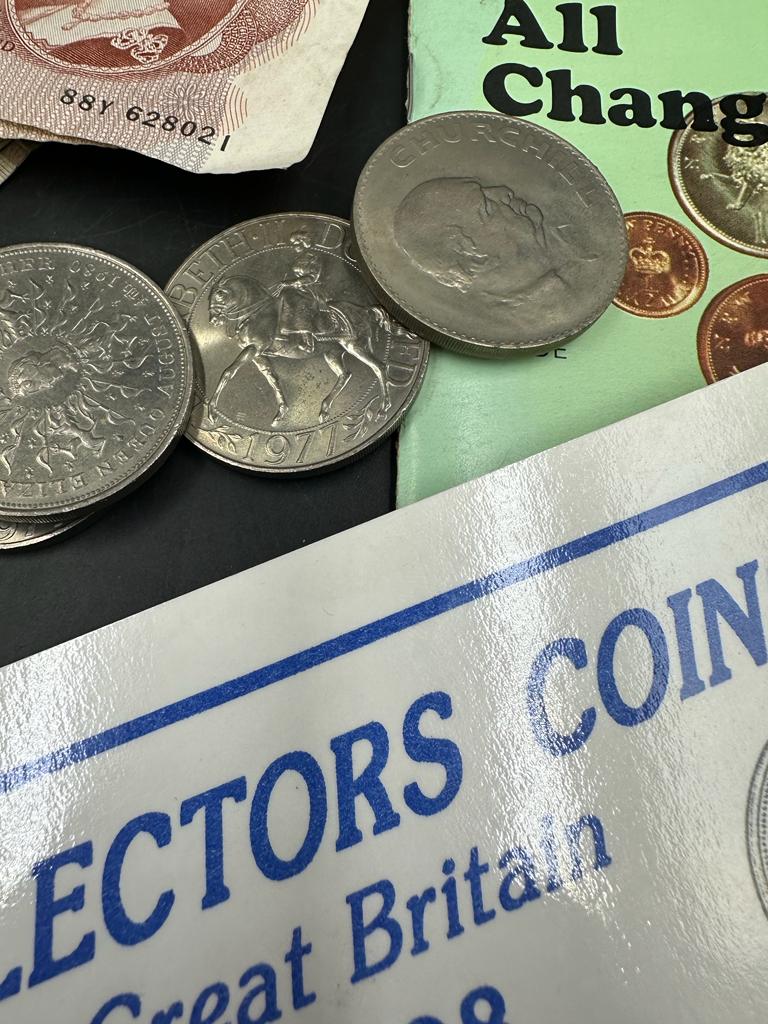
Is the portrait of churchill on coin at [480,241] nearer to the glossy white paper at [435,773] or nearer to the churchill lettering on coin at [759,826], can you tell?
the glossy white paper at [435,773]

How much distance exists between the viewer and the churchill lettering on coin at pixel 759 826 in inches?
26.6

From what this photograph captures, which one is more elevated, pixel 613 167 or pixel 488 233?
pixel 613 167

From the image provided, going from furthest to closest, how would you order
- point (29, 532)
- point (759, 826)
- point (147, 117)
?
1. point (147, 117)
2. point (29, 532)
3. point (759, 826)

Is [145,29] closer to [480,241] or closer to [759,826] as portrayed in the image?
[480,241]

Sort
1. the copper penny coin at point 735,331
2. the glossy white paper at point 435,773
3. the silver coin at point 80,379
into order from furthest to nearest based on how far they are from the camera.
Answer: the copper penny coin at point 735,331, the silver coin at point 80,379, the glossy white paper at point 435,773

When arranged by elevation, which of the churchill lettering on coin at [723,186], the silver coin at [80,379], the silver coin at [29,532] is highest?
the churchill lettering on coin at [723,186]

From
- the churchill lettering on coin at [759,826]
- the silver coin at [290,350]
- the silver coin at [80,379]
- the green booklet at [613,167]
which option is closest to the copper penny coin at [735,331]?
the green booklet at [613,167]

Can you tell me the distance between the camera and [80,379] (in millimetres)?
873

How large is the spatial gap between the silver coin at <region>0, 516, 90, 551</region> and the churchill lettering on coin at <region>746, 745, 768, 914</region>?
635mm

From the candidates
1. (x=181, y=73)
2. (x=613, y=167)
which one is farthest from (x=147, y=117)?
(x=613, y=167)

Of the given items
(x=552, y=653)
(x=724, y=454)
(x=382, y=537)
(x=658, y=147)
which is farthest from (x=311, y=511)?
(x=658, y=147)

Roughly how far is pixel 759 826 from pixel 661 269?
0.59 metres

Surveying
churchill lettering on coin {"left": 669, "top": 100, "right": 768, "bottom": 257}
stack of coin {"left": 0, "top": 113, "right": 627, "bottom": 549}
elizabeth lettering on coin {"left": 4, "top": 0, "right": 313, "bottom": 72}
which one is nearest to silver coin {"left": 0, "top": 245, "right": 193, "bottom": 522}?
stack of coin {"left": 0, "top": 113, "right": 627, "bottom": 549}

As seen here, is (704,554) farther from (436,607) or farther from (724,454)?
(436,607)
